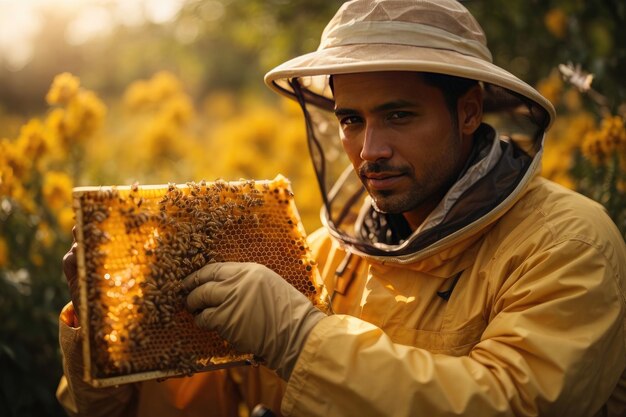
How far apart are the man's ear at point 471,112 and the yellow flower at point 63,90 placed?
105 inches

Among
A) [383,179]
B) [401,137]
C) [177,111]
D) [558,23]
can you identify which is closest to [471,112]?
[401,137]

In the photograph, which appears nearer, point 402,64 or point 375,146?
point 402,64

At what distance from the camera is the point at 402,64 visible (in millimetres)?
2105

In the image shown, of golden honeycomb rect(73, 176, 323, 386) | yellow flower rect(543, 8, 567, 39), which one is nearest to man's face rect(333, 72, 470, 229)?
golden honeycomb rect(73, 176, 323, 386)

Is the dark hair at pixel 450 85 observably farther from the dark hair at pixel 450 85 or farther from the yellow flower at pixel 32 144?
the yellow flower at pixel 32 144

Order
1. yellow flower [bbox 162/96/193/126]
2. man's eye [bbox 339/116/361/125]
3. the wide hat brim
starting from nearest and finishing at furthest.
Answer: the wide hat brim < man's eye [bbox 339/116/361/125] < yellow flower [bbox 162/96/193/126]

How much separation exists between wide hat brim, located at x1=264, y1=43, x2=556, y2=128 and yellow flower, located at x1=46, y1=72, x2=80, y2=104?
207 cm

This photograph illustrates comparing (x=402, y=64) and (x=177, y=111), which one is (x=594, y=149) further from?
(x=177, y=111)

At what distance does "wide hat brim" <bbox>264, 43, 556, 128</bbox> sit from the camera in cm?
212

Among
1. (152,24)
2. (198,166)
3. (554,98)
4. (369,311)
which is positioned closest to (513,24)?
(554,98)

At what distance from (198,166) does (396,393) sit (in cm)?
430

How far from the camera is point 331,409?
1854 mm

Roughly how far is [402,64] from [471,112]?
0.57 meters

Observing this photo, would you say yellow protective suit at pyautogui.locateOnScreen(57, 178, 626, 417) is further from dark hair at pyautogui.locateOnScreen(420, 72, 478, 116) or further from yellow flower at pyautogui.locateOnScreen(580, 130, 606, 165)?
yellow flower at pyautogui.locateOnScreen(580, 130, 606, 165)
